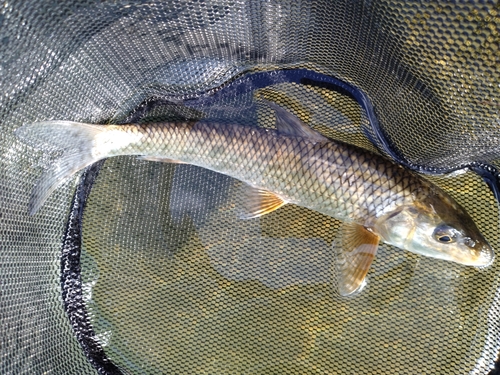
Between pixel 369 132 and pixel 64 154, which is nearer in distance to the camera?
pixel 64 154

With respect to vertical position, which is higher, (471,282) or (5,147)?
(5,147)

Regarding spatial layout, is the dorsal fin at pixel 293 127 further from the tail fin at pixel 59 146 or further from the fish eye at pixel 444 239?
the tail fin at pixel 59 146

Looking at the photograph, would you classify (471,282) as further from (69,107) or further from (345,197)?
(69,107)

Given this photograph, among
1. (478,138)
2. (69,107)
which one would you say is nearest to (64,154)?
(69,107)

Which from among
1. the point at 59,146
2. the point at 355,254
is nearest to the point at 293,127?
the point at 355,254

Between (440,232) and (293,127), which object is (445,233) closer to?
(440,232)

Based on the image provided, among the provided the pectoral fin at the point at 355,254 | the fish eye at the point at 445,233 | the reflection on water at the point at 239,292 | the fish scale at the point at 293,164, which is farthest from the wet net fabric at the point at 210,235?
the fish eye at the point at 445,233

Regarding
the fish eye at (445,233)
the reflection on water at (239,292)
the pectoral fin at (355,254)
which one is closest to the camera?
the fish eye at (445,233)
